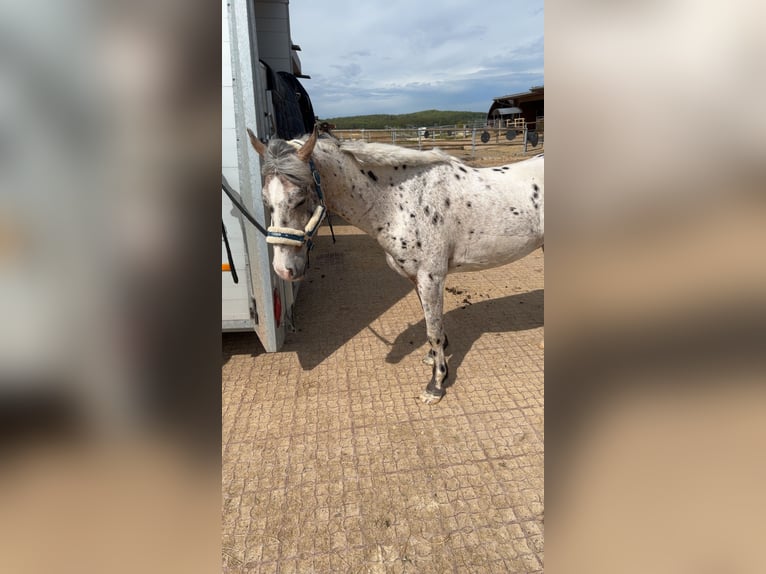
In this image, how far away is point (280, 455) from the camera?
2.66m

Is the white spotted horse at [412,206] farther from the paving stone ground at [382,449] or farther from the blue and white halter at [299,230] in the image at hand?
the paving stone ground at [382,449]

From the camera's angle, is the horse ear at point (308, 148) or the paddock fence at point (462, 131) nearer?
the horse ear at point (308, 148)

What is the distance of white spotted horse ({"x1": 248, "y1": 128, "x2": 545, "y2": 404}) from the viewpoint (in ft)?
8.35

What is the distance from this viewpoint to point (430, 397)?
320 centimetres

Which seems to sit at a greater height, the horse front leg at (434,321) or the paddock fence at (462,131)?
the paddock fence at (462,131)

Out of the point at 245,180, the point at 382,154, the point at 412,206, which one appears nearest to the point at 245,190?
the point at 245,180

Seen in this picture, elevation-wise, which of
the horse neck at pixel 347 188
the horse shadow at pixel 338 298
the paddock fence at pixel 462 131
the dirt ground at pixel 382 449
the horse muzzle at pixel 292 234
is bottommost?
the dirt ground at pixel 382 449

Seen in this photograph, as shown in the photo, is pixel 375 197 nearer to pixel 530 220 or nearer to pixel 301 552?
pixel 530 220

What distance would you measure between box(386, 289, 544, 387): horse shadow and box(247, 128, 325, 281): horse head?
1660 mm

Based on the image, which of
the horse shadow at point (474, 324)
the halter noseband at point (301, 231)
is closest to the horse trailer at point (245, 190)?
the halter noseband at point (301, 231)

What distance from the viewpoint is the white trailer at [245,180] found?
2.97 metres

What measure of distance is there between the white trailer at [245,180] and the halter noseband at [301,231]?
0.83m
